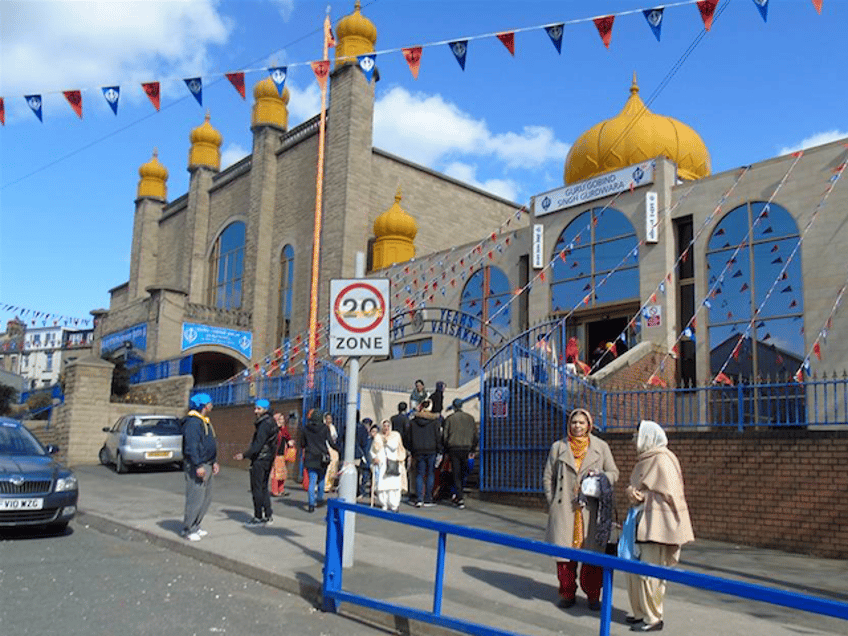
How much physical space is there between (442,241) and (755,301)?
16.1 meters

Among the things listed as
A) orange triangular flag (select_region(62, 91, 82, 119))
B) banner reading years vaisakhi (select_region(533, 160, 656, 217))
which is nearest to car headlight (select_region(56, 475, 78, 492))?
orange triangular flag (select_region(62, 91, 82, 119))

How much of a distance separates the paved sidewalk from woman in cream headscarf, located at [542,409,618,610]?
8.1 inches

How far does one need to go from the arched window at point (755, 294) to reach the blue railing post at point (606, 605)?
1241 cm

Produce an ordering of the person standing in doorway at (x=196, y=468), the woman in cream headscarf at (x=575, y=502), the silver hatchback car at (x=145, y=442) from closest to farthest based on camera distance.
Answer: the woman in cream headscarf at (x=575, y=502)
the person standing in doorway at (x=196, y=468)
the silver hatchback car at (x=145, y=442)

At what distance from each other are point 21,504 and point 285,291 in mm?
22106

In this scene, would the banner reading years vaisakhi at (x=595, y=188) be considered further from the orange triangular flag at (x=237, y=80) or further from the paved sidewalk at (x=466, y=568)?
the paved sidewalk at (x=466, y=568)

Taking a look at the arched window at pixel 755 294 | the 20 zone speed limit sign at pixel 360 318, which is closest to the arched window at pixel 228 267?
the arched window at pixel 755 294

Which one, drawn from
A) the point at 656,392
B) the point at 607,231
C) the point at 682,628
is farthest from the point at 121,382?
the point at 682,628

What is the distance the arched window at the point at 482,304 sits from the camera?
2246cm

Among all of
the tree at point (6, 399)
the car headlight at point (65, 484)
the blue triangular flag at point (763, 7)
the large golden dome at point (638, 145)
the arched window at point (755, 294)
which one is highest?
→ the large golden dome at point (638, 145)

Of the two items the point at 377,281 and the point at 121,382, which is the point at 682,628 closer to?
the point at 377,281

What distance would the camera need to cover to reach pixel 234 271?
1345 inches

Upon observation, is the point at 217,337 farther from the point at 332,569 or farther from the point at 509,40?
the point at 332,569

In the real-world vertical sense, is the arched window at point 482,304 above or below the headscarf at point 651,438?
above
